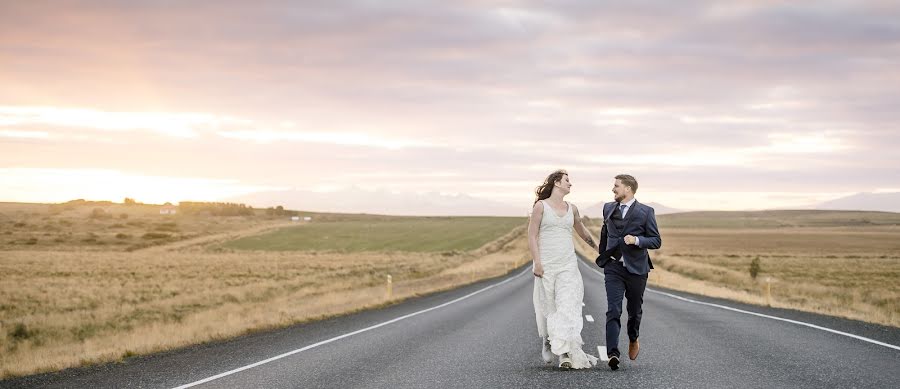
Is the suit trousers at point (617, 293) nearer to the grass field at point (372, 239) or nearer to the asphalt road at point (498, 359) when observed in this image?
the asphalt road at point (498, 359)

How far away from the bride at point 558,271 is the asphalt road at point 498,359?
305mm

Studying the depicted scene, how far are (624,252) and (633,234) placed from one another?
0.23 meters

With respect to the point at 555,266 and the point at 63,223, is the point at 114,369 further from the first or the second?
the point at 63,223

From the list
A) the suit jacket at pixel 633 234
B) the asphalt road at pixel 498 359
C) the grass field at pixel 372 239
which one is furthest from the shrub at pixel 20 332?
the grass field at pixel 372 239

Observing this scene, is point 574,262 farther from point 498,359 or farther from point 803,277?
point 803,277

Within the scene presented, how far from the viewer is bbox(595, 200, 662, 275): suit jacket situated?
24.1ft

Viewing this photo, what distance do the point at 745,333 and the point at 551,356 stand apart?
491 cm

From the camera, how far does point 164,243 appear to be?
102m

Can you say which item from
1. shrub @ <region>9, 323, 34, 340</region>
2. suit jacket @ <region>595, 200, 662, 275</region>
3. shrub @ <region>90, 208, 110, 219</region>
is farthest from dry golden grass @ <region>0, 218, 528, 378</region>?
shrub @ <region>90, 208, 110, 219</region>

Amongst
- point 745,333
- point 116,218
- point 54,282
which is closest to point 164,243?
point 116,218

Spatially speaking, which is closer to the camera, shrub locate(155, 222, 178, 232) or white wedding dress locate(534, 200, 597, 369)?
white wedding dress locate(534, 200, 597, 369)

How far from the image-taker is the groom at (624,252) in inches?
291

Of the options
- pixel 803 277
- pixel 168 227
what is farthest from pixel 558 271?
pixel 168 227

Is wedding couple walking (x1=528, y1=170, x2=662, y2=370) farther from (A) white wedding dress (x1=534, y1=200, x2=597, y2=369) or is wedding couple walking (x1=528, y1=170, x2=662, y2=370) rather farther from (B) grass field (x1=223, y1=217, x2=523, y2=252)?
(B) grass field (x1=223, y1=217, x2=523, y2=252)
